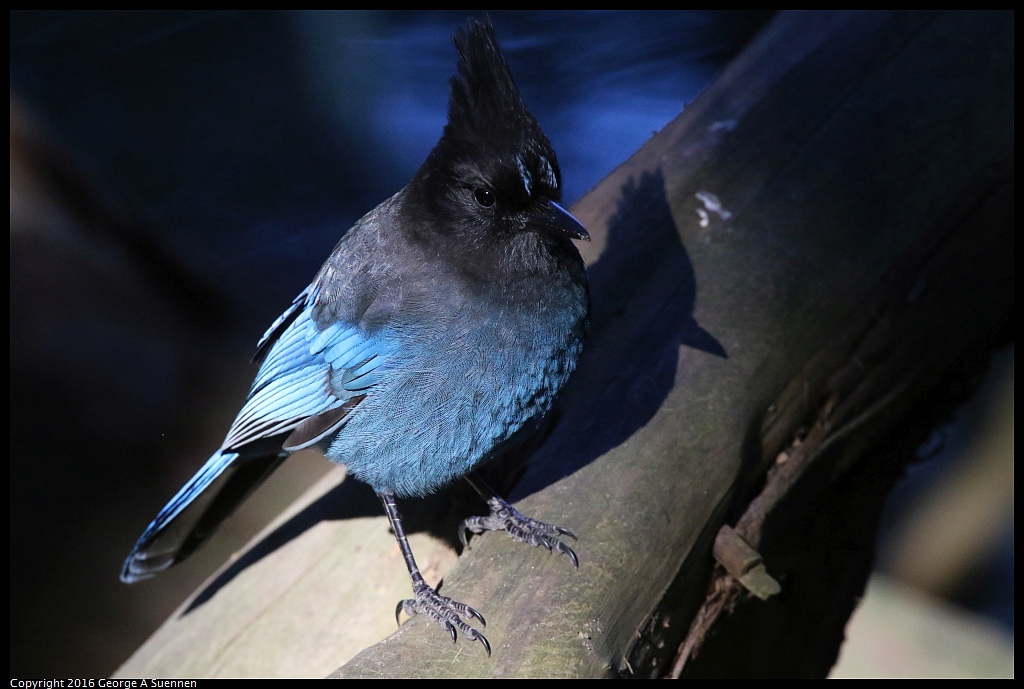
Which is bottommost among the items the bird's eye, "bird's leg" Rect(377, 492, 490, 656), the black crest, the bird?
"bird's leg" Rect(377, 492, 490, 656)

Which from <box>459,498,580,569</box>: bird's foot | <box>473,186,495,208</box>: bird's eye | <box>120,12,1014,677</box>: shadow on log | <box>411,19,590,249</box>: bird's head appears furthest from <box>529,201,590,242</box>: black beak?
<box>459,498,580,569</box>: bird's foot

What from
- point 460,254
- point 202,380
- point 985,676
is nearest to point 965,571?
point 985,676

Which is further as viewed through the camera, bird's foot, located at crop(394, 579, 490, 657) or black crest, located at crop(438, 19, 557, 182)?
black crest, located at crop(438, 19, 557, 182)

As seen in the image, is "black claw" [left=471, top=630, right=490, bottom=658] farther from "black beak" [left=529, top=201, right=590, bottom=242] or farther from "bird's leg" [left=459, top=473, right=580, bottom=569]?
"black beak" [left=529, top=201, right=590, bottom=242]

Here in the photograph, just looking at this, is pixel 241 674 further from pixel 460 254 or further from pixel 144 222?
pixel 144 222

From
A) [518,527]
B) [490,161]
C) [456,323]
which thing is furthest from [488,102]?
[518,527]

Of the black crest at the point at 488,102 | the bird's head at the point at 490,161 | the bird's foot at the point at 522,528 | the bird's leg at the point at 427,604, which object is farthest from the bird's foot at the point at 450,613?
the black crest at the point at 488,102
